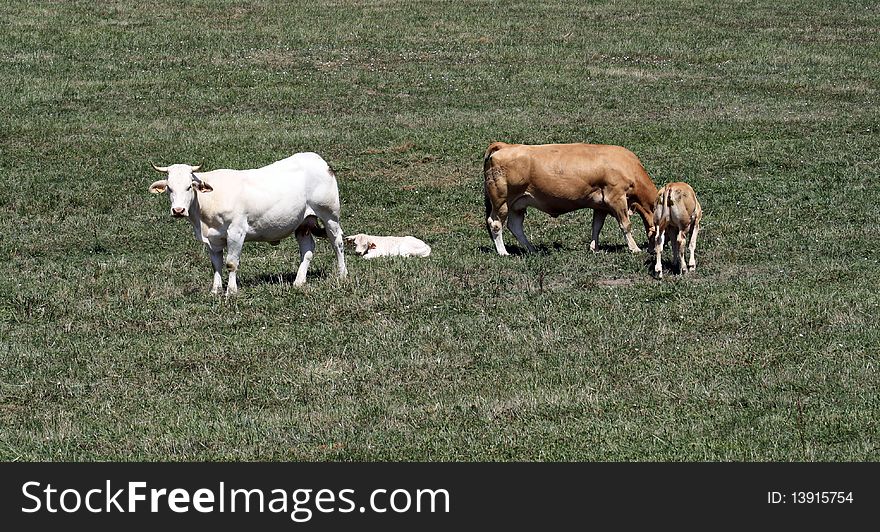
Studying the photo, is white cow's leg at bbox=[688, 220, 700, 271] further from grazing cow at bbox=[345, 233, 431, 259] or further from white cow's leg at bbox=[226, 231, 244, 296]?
white cow's leg at bbox=[226, 231, 244, 296]

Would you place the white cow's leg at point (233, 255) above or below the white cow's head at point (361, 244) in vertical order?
above

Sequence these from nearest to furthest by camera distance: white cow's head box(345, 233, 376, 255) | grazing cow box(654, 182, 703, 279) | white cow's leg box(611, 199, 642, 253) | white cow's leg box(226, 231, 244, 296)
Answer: white cow's leg box(226, 231, 244, 296)
grazing cow box(654, 182, 703, 279)
white cow's leg box(611, 199, 642, 253)
white cow's head box(345, 233, 376, 255)

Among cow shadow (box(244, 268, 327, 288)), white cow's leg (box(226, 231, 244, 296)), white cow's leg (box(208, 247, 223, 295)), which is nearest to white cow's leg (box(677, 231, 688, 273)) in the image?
cow shadow (box(244, 268, 327, 288))

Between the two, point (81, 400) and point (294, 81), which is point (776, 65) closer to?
point (294, 81)

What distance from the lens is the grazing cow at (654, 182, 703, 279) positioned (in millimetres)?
17109

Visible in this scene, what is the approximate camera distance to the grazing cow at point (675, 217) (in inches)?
674

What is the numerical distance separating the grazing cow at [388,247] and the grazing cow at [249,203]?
222cm

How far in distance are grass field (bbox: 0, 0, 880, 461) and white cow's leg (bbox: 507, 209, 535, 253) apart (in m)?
0.69

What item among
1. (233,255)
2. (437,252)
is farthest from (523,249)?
(233,255)

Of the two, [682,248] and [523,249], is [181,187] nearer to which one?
[523,249]

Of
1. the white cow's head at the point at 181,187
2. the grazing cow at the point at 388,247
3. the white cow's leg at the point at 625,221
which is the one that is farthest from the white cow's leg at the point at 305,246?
the white cow's leg at the point at 625,221

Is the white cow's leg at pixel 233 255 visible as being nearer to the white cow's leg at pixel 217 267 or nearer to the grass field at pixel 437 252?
the white cow's leg at pixel 217 267

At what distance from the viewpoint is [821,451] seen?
10.4 m

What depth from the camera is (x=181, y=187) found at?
1612 centimetres
